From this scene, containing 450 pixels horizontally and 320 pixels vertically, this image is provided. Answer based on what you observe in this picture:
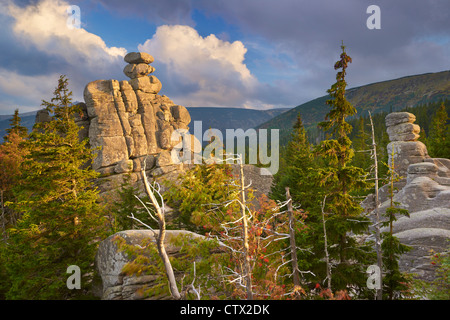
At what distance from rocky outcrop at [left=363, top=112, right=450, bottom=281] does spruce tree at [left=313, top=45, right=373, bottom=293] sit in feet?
5.77

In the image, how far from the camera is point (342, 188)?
11625 millimetres

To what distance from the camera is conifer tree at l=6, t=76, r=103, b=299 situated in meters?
12.7

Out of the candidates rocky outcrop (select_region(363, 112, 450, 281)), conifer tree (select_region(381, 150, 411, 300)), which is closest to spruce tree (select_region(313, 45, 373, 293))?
conifer tree (select_region(381, 150, 411, 300))

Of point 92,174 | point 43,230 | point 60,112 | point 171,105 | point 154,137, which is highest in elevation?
point 171,105

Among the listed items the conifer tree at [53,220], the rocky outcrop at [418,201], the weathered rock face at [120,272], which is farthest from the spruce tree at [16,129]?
the rocky outcrop at [418,201]

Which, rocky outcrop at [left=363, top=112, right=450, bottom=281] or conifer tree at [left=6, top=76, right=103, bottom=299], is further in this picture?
rocky outcrop at [left=363, top=112, right=450, bottom=281]

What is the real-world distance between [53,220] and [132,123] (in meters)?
30.3

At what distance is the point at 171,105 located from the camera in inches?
1823

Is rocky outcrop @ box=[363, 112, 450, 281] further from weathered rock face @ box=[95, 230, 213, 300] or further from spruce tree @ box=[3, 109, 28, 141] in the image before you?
spruce tree @ box=[3, 109, 28, 141]

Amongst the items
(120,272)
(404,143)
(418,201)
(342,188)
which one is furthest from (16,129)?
(404,143)
